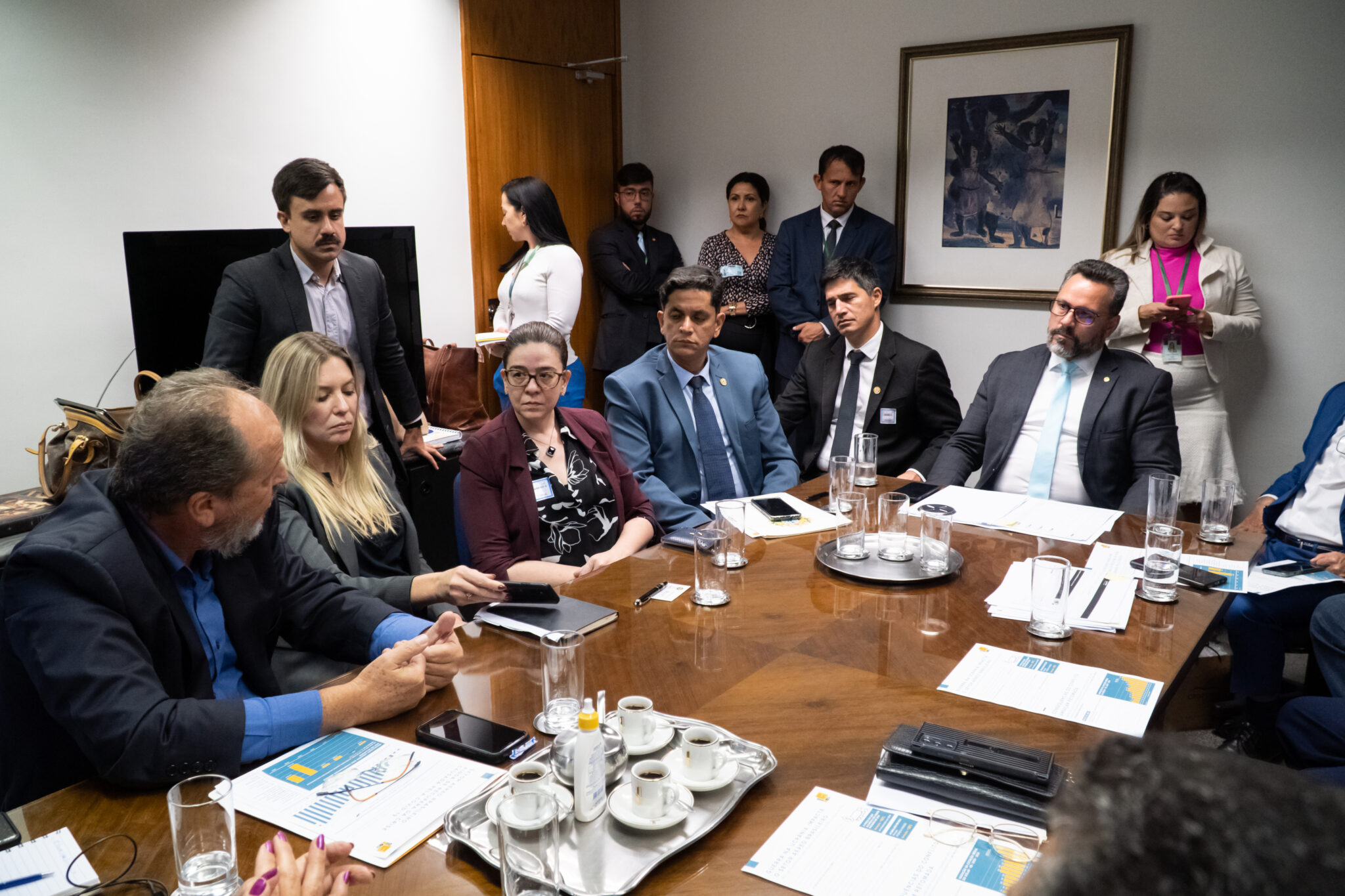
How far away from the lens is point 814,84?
18.5 ft

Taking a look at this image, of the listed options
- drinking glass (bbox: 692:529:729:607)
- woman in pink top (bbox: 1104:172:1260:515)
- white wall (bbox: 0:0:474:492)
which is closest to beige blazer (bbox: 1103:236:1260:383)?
woman in pink top (bbox: 1104:172:1260:515)

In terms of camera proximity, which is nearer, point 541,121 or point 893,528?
point 893,528

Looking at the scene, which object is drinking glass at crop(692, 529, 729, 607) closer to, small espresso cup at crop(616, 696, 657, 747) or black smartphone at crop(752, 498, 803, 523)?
black smartphone at crop(752, 498, 803, 523)

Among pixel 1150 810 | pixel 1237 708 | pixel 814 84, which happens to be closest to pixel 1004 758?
pixel 1150 810

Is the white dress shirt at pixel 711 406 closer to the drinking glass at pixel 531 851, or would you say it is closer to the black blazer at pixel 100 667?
the black blazer at pixel 100 667

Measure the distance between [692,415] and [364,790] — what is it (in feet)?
6.69

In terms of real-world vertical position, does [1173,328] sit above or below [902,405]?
above

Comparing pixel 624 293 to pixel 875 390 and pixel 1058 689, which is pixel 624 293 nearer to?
pixel 875 390

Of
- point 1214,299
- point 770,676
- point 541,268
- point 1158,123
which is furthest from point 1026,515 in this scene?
point 1158,123

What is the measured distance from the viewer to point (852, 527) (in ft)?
8.18

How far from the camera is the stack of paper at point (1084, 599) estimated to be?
1864 millimetres

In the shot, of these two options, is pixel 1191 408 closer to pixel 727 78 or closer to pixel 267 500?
pixel 727 78

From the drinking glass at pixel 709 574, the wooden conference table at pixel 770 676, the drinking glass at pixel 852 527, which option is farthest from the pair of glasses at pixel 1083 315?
the drinking glass at pixel 709 574

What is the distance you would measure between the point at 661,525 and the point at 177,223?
2.45 m
